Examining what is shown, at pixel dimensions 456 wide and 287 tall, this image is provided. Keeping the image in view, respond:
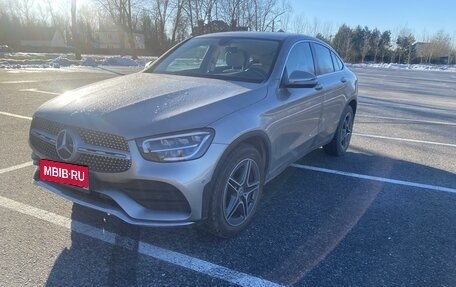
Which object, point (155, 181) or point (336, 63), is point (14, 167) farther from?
point (336, 63)

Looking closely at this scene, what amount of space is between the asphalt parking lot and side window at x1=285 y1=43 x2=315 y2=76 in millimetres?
1351

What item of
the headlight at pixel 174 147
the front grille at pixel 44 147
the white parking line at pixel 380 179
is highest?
the headlight at pixel 174 147

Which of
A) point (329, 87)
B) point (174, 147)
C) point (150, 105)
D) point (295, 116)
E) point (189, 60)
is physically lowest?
point (174, 147)

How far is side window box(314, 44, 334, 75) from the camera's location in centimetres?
483

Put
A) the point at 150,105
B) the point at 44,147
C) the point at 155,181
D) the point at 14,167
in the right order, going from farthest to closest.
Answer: the point at 14,167 → the point at 44,147 → the point at 150,105 → the point at 155,181

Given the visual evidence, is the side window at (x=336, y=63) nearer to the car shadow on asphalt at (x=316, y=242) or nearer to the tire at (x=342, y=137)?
the tire at (x=342, y=137)

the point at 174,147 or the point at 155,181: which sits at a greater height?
the point at 174,147

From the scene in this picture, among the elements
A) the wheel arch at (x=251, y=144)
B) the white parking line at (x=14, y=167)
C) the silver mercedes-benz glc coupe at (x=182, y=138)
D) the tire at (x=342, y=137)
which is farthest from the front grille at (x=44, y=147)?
the tire at (x=342, y=137)

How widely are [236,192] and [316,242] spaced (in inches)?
31.5

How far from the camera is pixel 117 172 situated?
265 centimetres

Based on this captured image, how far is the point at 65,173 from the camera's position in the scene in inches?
111

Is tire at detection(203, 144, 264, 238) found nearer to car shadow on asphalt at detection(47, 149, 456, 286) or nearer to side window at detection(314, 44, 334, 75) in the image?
car shadow on asphalt at detection(47, 149, 456, 286)

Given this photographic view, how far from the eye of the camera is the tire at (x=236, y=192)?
2867 mm

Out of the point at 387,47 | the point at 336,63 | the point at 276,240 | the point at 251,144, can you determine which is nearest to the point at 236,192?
the point at 251,144
